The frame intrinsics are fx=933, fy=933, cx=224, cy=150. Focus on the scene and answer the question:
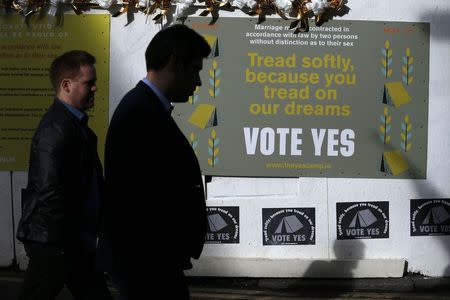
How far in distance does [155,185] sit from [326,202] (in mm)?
4242

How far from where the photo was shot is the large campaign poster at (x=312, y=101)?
728 centimetres

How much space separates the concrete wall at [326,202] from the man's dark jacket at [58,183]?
9.57ft

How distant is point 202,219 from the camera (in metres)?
3.43

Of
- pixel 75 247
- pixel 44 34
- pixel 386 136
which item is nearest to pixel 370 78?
pixel 386 136

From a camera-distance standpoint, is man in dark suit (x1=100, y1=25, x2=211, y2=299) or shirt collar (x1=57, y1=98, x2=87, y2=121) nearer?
man in dark suit (x1=100, y1=25, x2=211, y2=299)

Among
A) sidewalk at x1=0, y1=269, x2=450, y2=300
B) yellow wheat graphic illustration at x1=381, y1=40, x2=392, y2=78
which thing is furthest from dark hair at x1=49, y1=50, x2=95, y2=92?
yellow wheat graphic illustration at x1=381, y1=40, x2=392, y2=78

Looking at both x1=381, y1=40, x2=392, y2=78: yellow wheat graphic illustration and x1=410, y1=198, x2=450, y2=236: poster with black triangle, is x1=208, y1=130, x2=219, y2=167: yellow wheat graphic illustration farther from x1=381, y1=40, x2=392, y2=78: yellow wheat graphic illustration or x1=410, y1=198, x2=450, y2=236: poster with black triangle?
x1=410, y1=198, x2=450, y2=236: poster with black triangle

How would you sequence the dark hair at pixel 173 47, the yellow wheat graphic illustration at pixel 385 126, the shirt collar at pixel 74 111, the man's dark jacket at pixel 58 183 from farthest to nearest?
the yellow wheat graphic illustration at pixel 385 126, the shirt collar at pixel 74 111, the man's dark jacket at pixel 58 183, the dark hair at pixel 173 47

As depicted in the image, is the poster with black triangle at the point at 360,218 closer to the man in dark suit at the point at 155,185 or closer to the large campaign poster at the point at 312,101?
the large campaign poster at the point at 312,101

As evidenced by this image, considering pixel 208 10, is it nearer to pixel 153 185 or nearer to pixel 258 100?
pixel 258 100

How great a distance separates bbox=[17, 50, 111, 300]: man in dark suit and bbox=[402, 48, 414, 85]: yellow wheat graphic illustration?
11.3 ft

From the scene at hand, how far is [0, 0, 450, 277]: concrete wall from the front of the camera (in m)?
7.36

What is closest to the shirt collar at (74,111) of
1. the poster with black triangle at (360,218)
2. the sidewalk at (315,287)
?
the sidewalk at (315,287)

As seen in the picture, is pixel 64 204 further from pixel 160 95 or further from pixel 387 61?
pixel 387 61
